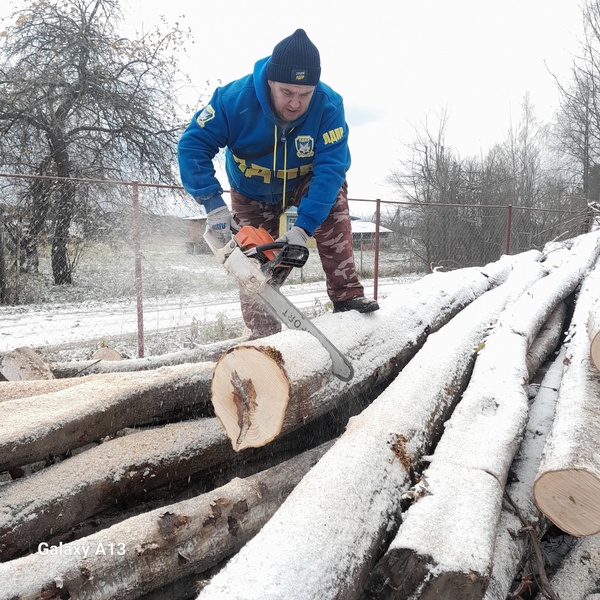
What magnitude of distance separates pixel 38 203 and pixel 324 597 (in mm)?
8704

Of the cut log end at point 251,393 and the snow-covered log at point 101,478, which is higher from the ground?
the cut log end at point 251,393

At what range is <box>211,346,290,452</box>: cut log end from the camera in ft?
6.02

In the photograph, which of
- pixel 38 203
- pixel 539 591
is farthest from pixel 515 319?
pixel 38 203

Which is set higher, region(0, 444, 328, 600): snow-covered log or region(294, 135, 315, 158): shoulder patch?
region(294, 135, 315, 158): shoulder patch

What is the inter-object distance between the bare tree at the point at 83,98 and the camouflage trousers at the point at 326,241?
7891 mm

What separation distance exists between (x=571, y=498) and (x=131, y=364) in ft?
8.54

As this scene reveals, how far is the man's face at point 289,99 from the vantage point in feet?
8.55

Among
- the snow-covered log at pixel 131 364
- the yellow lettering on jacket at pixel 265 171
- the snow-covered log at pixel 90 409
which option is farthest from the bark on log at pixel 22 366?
the yellow lettering on jacket at pixel 265 171

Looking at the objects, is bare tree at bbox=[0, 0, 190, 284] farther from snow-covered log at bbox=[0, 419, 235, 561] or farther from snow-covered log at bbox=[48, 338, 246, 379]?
snow-covered log at bbox=[0, 419, 235, 561]

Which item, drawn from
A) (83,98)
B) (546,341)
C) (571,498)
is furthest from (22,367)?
(83,98)

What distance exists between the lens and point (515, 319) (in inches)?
120

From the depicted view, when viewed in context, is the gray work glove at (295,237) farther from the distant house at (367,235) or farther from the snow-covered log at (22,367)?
the distant house at (367,235)

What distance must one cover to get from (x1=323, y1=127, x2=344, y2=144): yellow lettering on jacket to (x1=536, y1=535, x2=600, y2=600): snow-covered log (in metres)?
2.29

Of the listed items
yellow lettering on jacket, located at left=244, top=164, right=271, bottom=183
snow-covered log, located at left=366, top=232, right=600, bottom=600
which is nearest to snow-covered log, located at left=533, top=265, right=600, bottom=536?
snow-covered log, located at left=366, top=232, right=600, bottom=600
